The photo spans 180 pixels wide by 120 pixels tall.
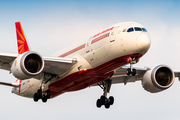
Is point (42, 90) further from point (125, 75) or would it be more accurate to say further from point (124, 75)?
point (125, 75)

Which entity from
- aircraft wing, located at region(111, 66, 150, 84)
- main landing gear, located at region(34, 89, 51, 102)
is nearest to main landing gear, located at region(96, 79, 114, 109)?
aircraft wing, located at region(111, 66, 150, 84)

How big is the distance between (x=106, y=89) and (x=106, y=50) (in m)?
9.23

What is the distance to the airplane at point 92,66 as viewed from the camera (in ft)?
98.2

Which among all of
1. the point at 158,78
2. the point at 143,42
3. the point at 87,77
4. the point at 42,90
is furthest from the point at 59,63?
the point at 158,78

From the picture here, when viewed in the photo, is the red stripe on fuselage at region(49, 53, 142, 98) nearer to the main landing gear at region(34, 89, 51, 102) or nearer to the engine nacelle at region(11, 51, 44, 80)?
the main landing gear at region(34, 89, 51, 102)

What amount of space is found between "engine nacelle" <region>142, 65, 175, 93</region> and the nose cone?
7718mm

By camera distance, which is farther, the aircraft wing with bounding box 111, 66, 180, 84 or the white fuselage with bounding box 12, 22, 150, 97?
the aircraft wing with bounding box 111, 66, 180, 84

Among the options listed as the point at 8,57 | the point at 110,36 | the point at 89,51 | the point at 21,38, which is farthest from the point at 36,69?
the point at 21,38

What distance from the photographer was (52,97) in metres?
38.6

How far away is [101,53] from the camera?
31047 millimetres

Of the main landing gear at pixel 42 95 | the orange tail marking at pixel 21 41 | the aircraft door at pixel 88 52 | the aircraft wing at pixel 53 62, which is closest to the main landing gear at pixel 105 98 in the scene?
the main landing gear at pixel 42 95

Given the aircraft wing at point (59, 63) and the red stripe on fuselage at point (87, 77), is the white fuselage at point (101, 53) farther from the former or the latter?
the aircraft wing at point (59, 63)

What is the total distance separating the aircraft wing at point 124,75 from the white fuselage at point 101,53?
2997 mm

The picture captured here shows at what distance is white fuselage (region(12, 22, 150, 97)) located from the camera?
96.6 feet
